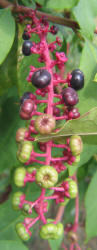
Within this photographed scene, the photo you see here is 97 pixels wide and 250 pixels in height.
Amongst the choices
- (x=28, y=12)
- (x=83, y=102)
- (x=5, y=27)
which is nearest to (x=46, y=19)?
(x=28, y=12)

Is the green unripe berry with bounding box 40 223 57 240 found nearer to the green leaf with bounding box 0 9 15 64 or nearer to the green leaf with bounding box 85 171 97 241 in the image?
the green leaf with bounding box 85 171 97 241

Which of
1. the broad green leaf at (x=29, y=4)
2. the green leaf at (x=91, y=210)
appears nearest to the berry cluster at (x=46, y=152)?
the green leaf at (x=91, y=210)

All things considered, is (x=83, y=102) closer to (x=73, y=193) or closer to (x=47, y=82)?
(x=47, y=82)

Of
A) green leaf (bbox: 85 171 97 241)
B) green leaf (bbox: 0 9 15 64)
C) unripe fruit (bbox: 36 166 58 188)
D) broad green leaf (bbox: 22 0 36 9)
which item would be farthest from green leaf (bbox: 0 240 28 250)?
broad green leaf (bbox: 22 0 36 9)

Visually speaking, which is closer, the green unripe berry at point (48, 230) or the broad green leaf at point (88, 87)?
the green unripe berry at point (48, 230)

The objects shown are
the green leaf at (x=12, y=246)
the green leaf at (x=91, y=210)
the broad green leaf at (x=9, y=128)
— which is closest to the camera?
the green leaf at (x=12, y=246)

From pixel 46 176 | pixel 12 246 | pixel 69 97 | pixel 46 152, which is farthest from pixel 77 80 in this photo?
pixel 12 246

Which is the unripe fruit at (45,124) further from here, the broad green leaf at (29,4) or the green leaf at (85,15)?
the broad green leaf at (29,4)

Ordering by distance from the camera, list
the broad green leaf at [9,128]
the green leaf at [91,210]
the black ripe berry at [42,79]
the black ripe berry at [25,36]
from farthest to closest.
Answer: the broad green leaf at [9,128] → the green leaf at [91,210] → the black ripe berry at [25,36] → the black ripe berry at [42,79]
